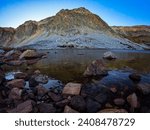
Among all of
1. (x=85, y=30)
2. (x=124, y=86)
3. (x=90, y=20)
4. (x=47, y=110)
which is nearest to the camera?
(x=47, y=110)

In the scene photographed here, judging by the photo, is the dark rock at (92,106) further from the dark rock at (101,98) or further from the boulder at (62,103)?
the boulder at (62,103)

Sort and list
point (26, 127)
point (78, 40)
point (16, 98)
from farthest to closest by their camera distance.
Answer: point (78, 40) → point (16, 98) → point (26, 127)

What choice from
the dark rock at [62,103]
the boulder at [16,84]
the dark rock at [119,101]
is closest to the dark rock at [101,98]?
the dark rock at [119,101]

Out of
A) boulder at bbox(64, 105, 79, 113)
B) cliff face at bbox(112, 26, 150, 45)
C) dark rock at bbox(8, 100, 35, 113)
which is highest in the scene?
cliff face at bbox(112, 26, 150, 45)

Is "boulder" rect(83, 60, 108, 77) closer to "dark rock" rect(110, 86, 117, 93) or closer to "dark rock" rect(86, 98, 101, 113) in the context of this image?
"dark rock" rect(110, 86, 117, 93)

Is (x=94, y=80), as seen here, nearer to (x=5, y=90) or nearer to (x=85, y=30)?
(x=5, y=90)

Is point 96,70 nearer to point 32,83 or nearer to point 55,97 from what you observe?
point 32,83

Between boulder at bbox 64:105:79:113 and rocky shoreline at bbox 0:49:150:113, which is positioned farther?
rocky shoreline at bbox 0:49:150:113

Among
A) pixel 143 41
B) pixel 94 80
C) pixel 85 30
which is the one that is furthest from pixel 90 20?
pixel 94 80

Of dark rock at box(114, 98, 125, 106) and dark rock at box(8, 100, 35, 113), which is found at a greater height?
dark rock at box(8, 100, 35, 113)

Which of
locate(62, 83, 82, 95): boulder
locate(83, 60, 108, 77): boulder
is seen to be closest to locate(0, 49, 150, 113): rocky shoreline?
locate(62, 83, 82, 95): boulder

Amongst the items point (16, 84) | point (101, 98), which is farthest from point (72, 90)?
point (16, 84)
